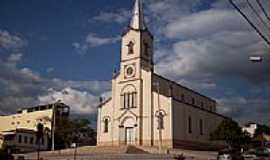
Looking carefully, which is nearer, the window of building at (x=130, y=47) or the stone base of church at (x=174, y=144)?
the stone base of church at (x=174, y=144)

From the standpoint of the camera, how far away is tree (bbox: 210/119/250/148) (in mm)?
70125

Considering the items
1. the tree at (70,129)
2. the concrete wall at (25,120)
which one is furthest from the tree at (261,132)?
the concrete wall at (25,120)

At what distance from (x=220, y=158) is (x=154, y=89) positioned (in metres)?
33.6

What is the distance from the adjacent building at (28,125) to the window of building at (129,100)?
1541 centimetres

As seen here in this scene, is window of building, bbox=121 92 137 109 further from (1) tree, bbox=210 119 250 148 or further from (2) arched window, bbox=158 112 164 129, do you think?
(1) tree, bbox=210 119 250 148

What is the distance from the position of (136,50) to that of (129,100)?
8.87 meters

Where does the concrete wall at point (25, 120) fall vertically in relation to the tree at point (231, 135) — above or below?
above

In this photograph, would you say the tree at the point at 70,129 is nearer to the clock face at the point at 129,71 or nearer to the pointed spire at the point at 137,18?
the clock face at the point at 129,71

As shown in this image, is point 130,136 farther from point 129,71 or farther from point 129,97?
point 129,71

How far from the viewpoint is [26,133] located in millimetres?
90188

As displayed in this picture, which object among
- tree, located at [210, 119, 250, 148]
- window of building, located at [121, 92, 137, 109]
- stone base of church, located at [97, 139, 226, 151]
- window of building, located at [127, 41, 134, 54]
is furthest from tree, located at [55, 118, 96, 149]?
tree, located at [210, 119, 250, 148]

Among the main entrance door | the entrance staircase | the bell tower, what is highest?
the bell tower

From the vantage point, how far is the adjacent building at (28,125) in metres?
87.6

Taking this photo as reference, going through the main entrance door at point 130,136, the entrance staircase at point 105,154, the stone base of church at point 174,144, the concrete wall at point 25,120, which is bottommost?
the entrance staircase at point 105,154
